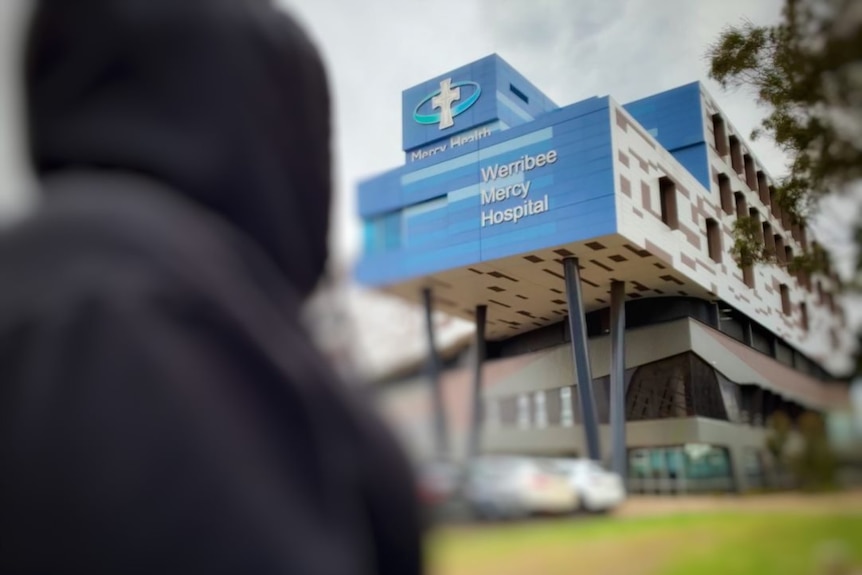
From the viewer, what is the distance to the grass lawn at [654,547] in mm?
769

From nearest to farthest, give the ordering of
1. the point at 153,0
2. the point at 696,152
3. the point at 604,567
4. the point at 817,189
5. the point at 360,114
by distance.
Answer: the point at 153,0, the point at 604,567, the point at 817,189, the point at 696,152, the point at 360,114

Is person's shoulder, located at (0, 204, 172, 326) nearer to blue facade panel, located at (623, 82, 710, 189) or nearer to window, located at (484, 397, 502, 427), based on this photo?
window, located at (484, 397, 502, 427)

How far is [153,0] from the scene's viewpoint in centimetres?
34

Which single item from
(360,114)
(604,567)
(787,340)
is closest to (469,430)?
(604,567)

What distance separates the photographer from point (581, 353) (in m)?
1.01

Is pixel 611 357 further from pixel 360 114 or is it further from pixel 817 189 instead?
pixel 360 114

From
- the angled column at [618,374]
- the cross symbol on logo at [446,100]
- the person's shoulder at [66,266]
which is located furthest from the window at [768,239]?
the person's shoulder at [66,266]

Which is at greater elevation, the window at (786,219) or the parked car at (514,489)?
the window at (786,219)

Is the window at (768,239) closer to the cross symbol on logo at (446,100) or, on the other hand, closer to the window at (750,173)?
the window at (750,173)

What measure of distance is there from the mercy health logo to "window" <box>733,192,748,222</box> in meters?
0.45

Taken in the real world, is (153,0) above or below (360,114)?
below

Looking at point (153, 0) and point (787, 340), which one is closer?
point (153, 0)

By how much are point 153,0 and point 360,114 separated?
874 mm

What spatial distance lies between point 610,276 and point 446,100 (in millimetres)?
431
